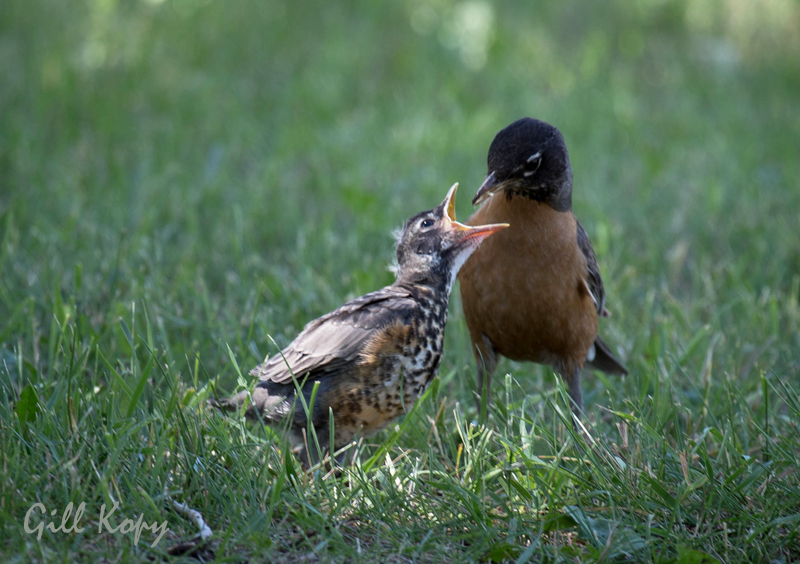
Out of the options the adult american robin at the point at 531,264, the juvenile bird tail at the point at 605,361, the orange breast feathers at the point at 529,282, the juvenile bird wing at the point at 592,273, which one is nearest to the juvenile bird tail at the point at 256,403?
the adult american robin at the point at 531,264

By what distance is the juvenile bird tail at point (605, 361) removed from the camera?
4.44m

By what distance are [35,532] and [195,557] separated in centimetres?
49

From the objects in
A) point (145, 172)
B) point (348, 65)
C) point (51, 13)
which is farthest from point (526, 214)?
point (51, 13)

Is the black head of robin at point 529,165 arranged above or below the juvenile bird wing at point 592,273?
above

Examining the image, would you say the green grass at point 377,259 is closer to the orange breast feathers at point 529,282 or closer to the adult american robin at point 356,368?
the adult american robin at point 356,368

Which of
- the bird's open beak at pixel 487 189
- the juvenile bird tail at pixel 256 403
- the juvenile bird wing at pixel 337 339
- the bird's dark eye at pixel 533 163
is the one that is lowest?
the juvenile bird tail at pixel 256 403

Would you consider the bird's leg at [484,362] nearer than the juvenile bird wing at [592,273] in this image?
Yes

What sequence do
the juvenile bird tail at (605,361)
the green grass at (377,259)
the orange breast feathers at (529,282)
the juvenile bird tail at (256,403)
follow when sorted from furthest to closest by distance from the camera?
the juvenile bird tail at (605,361)
the orange breast feathers at (529,282)
the juvenile bird tail at (256,403)
the green grass at (377,259)

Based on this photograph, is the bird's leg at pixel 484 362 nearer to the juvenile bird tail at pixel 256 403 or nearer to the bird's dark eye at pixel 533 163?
the bird's dark eye at pixel 533 163

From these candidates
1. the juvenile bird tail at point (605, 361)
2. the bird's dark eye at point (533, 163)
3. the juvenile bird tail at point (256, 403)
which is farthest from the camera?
the juvenile bird tail at point (605, 361)

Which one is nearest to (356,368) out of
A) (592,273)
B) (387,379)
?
(387,379)

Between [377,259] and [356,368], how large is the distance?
2.26 m

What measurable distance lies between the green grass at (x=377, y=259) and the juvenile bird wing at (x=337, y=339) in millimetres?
187

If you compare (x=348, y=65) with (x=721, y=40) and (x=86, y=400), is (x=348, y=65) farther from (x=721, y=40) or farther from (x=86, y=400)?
(x=86, y=400)
